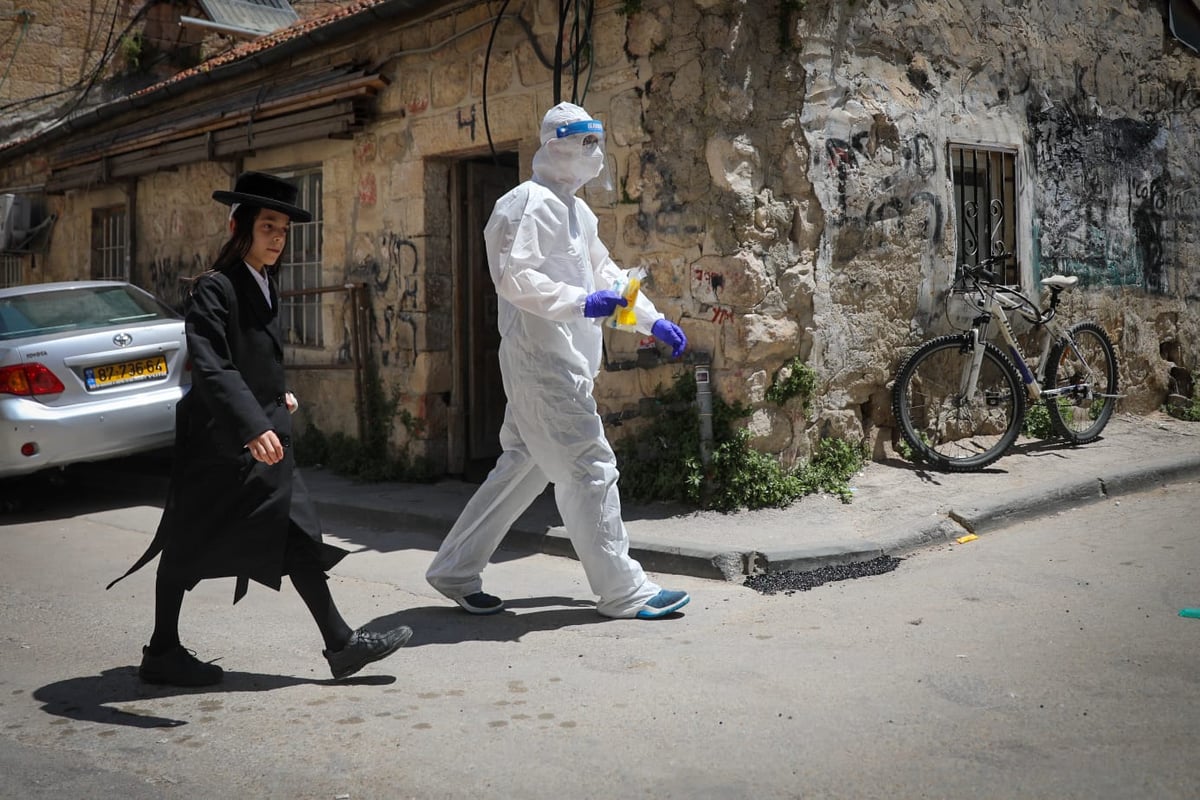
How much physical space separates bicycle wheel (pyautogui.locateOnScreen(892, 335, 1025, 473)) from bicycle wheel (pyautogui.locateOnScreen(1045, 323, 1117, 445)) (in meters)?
0.42

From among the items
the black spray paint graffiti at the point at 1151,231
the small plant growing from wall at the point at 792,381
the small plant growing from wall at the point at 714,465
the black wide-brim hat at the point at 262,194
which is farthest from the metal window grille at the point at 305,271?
the black spray paint graffiti at the point at 1151,231

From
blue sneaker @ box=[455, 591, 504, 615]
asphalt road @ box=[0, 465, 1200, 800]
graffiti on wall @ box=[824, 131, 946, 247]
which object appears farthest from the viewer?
graffiti on wall @ box=[824, 131, 946, 247]

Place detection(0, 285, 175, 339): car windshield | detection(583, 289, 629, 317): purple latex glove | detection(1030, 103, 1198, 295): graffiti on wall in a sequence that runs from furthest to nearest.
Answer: detection(1030, 103, 1198, 295): graffiti on wall, detection(0, 285, 175, 339): car windshield, detection(583, 289, 629, 317): purple latex glove

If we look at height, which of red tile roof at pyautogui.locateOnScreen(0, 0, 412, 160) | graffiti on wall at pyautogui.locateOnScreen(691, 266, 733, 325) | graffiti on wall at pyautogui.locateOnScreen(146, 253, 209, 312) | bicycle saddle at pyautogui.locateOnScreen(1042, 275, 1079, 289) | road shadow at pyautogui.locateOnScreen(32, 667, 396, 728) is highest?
red tile roof at pyautogui.locateOnScreen(0, 0, 412, 160)

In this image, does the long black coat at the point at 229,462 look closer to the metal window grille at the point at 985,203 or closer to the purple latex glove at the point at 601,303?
the purple latex glove at the point at 601,303

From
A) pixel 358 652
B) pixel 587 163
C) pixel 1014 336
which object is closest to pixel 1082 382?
pixel 1014 336

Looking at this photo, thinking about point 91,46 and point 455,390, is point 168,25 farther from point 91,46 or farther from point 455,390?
point 455,390

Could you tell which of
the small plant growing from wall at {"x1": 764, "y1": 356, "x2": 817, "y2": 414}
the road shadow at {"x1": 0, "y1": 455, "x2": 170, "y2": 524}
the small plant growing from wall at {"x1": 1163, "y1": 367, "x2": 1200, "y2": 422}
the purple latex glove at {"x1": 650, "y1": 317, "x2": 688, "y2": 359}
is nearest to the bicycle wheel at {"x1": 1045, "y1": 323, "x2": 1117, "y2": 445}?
the small plant growing from wall at {"x1": 1163, "y1": 367, "x2": 1200, "y2": 422}

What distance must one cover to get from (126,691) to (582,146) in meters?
2.75

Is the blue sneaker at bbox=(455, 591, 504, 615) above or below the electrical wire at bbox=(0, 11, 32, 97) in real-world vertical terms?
below

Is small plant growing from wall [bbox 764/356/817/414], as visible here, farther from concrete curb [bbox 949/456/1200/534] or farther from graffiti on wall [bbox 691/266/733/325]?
concrete curb [bbox 949/456/1200/534]

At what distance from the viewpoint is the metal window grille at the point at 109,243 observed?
1241cm

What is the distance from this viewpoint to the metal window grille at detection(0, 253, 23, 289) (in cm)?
1480

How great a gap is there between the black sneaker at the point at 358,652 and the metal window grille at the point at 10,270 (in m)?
12.9
